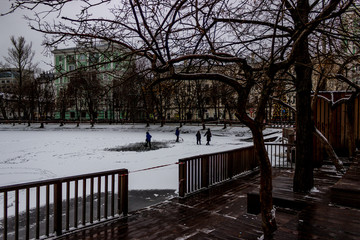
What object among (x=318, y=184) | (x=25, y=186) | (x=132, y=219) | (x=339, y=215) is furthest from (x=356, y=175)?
(x=25, y=186)

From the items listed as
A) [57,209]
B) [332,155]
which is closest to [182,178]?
[57,209]

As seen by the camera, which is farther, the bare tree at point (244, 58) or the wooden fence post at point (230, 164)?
the wooden fence post at point (230, 164)

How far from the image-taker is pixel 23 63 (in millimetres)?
53375

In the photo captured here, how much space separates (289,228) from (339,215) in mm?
1328

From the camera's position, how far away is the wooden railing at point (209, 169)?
7.16 meters

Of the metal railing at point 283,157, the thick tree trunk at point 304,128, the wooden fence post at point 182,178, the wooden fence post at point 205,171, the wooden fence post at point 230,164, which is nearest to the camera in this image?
the thick tree trunk at point 304,128

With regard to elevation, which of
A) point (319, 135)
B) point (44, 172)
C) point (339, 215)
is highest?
point (319, 135)

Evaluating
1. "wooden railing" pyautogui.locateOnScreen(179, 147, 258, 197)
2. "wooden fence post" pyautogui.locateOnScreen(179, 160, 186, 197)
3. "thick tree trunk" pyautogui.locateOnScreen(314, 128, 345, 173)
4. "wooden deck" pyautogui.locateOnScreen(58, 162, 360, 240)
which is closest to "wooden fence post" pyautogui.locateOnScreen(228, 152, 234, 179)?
"wooden railing" pyautogui.locateOnScreen(179, 147, 258, 197)

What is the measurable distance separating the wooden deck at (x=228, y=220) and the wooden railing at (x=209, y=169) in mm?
438

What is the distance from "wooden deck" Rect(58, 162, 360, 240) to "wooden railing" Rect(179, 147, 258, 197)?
1.44 feet

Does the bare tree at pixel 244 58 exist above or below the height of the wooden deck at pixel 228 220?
above

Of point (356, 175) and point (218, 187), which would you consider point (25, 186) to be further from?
point (356, 175)

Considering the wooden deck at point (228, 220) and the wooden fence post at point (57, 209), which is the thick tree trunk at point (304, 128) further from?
the wooden fence post at point (57, 209)

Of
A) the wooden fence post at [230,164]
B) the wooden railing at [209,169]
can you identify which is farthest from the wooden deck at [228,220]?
the wooden fence post at [230,164]
